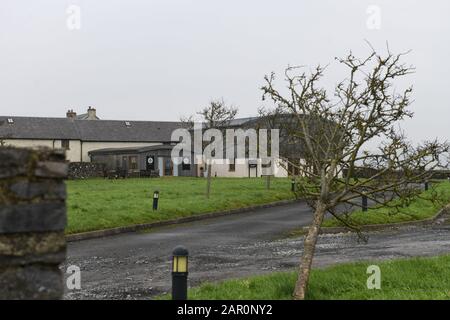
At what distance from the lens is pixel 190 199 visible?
24219 millimetres

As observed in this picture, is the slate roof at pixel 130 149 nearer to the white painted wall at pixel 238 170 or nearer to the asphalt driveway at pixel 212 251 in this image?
the white painted wall at pixel 238 170

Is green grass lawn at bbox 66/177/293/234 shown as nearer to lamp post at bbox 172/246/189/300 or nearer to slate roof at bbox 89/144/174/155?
lamp post at bbox 172/246/189/300

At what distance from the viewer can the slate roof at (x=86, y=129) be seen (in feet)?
183

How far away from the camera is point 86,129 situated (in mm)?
59000

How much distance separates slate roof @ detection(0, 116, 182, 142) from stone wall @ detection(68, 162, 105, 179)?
942 centimetres

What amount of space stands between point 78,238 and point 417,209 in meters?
14.7

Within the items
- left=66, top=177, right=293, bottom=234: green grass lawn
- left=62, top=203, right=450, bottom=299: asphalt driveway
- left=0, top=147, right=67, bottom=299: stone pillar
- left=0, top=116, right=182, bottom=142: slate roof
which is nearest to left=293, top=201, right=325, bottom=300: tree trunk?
left=62, top=203, right=450, bottom=299: asphalt driveway

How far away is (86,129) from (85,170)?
12326 millimetres

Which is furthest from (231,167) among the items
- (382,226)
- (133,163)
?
(382,226)

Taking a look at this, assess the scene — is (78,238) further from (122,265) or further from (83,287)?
(83,287)

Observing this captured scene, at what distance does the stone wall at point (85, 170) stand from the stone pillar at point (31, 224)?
142 feet

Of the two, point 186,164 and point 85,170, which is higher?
point 186,164

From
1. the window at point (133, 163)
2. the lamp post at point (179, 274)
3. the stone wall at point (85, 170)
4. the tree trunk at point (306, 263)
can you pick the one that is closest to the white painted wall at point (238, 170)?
the window at point (133, 163)

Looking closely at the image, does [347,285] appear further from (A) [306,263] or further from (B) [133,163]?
(B) [133,163]
